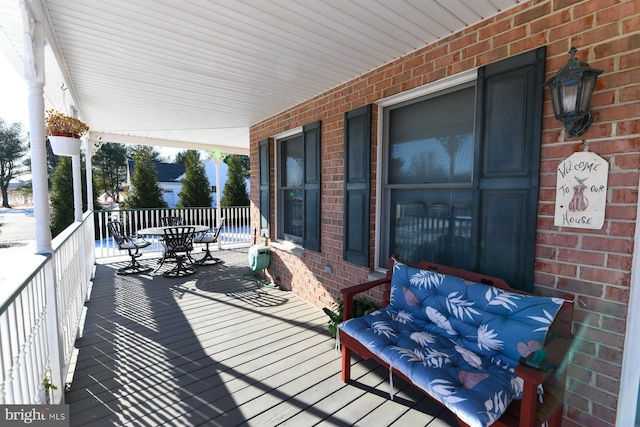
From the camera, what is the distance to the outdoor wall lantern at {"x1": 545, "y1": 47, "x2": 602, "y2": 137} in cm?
158

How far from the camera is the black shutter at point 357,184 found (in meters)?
3.11

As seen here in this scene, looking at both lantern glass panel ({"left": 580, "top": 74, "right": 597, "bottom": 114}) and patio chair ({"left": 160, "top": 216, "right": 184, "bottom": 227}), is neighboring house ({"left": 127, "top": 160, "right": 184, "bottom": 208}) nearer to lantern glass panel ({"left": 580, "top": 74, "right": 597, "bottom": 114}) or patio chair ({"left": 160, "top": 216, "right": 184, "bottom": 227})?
patio chair ({"left": 160, "top": 216, "right": 184, "bottom": 227})

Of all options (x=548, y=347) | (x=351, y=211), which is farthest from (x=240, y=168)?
(x=548, y=347)

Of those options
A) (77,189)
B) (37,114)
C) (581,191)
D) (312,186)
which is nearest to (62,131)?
(37,114)

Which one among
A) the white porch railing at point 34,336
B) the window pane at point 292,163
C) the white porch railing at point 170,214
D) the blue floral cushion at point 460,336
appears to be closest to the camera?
the white porch railing at point 34,336

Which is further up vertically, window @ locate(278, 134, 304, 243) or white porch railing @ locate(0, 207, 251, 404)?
window @ locate(278, 134, 304, 243)

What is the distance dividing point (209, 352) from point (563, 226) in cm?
296

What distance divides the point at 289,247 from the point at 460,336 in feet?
9.42

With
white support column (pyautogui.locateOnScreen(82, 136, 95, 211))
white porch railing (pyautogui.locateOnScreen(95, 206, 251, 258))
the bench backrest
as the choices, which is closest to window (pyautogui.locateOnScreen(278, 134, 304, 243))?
the bench backrest

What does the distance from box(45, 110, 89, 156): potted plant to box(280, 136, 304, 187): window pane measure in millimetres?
2538

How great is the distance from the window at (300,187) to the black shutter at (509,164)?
2058mm

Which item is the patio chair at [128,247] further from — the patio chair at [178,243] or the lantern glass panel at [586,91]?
the lantern glass panel at [586,91]

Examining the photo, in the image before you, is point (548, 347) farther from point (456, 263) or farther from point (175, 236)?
point (175, 236)

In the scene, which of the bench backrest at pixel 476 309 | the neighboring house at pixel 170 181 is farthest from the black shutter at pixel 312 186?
the neighboring house at pixel 170 181
